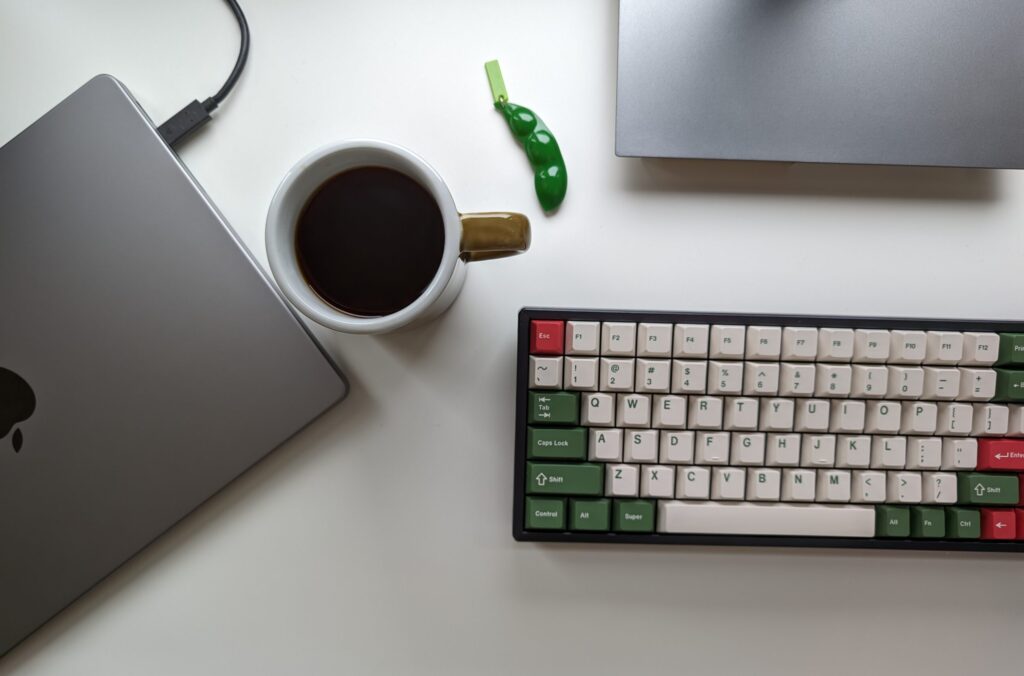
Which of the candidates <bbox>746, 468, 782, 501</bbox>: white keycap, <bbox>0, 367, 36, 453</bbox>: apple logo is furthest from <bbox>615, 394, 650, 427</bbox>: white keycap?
<bbox>0, 367, 36, 453</bbox>: apple logo

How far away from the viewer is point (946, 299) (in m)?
0.55

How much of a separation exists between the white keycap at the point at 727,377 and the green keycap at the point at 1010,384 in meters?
0.21

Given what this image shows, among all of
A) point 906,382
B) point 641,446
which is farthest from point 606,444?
point 906,382

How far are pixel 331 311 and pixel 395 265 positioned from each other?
64mm

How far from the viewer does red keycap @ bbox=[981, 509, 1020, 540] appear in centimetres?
50

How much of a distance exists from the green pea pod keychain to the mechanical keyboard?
0.12 meters

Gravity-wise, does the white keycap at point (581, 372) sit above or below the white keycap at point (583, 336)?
below

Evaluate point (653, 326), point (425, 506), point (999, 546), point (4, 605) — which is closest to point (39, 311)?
point (4, 605)

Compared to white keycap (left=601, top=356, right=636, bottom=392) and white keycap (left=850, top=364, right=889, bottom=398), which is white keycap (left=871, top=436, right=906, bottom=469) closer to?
white keycap (left=850, top=364, right=889, bottom=398)

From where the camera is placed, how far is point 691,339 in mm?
476

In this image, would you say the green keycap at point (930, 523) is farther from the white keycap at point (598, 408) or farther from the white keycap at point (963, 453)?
the white keycap at point (598, 408)

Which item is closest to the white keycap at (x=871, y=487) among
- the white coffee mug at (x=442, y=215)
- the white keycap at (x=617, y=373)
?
the white keycap at (x=617, y=373)

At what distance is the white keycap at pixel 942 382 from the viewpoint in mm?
484

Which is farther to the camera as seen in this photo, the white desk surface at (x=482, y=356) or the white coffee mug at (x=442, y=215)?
the white desk surface at (x=482, y=356)
